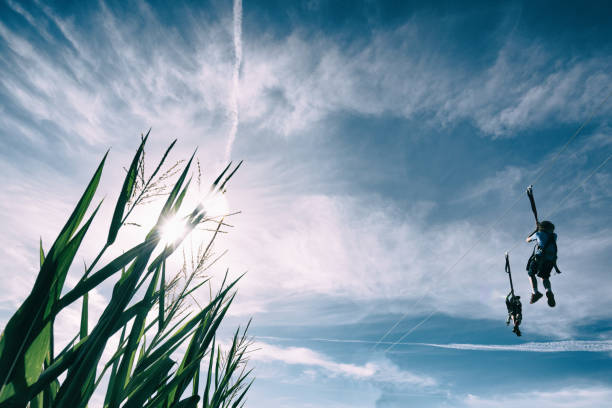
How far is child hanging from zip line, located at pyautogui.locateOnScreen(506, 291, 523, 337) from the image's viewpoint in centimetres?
837

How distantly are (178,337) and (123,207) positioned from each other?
2.51ft

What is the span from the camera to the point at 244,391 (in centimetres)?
291

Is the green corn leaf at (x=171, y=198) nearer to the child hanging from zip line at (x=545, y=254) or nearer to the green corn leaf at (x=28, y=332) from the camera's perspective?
the green corn leaf at (x=28, y=332)

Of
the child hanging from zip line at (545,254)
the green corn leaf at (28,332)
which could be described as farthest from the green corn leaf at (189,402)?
the child hanging from zip line at (545,254)

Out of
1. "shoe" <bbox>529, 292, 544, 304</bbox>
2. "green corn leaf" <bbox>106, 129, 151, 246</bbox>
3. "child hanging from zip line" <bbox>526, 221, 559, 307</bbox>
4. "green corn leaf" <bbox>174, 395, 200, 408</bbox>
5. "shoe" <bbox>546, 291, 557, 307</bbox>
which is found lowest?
"green corn leaf" <bbox>174, 395, 200, 408</bbox>

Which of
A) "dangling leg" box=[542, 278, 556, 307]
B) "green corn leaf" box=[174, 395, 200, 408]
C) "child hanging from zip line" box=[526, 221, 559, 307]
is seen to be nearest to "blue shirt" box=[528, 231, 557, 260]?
"child hanging from zip line" box=[526, 221, 559, 307]

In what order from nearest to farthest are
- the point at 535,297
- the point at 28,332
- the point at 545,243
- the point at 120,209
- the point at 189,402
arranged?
the point at 28,332 < the point at 120,209 < the point at 189,402 < the point at 545,243 < the point at 535,297

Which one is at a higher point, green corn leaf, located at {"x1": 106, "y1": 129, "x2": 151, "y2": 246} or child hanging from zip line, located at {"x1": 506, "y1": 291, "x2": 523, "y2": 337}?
child hanging from zip line, located at {"x1": 506, "y1": 291, "x2": 523, "y2": 337}

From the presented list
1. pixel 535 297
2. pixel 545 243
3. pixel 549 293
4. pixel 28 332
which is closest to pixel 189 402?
pixel 28 332

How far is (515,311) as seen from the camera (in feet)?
28.0

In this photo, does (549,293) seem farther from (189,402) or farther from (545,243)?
(189,402)

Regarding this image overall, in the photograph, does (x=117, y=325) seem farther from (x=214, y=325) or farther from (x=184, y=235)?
(x=214, y=325)

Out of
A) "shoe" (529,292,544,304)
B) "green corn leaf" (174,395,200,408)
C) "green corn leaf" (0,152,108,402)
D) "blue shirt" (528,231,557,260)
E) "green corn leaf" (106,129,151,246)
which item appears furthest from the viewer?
"shoe" (529,292,544,304)

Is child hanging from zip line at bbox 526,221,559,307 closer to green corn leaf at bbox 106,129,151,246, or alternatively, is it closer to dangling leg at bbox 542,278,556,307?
dangling leg at bbox 542,278,556,307
